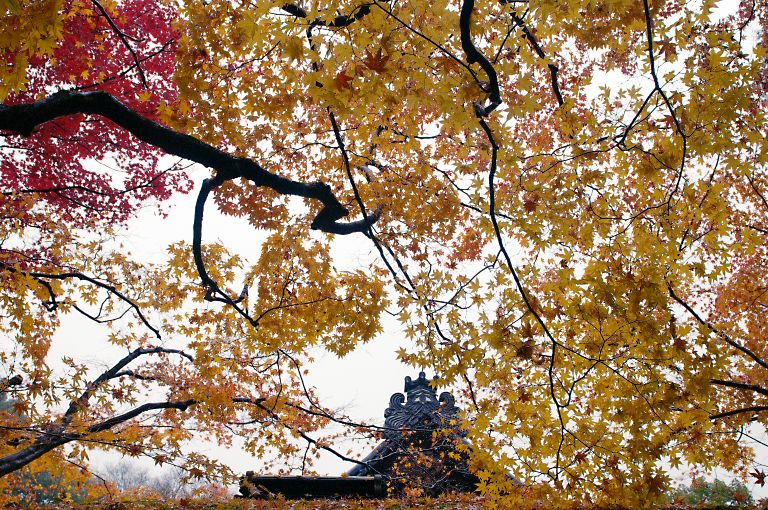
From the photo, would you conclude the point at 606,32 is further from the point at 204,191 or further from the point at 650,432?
the point at 204,191

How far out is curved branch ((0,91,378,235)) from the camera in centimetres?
443

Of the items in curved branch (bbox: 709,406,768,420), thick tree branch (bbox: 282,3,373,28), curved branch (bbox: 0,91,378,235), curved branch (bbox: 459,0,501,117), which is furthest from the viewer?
curved branch (bbox: 709,406,768,420)

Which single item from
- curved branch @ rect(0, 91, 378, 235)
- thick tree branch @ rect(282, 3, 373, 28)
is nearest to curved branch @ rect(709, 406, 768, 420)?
curved branch @ rect(0, 91, 378, 235)

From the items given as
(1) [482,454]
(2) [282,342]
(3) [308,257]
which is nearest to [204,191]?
(3) [308,257]

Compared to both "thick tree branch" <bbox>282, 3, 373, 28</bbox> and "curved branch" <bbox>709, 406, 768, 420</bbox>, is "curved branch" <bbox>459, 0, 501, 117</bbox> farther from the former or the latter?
"curved branch" <bbox>709, 406, 768, 420</bbox>

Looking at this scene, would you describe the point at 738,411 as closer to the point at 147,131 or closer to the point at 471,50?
the point at 471,50

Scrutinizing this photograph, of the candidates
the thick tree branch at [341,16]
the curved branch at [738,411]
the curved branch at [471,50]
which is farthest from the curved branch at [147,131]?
the curved branch at [738,411]

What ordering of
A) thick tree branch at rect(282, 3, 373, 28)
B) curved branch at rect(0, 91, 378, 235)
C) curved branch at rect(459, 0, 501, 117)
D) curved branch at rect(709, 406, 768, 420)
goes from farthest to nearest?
curved branch at rect(709, 406, 768, 420), curved branch at rect(0, 91, 378, 235), thick tree branch at rect(282, 3, 373, 28), curved branch at rect(459, 0, 501, 117)

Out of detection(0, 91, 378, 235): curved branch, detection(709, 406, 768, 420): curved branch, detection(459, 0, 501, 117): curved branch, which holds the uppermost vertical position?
detection(0, 91, 378, 235): curved branch

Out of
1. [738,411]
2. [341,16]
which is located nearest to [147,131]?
[341,16]

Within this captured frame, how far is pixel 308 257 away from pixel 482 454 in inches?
147

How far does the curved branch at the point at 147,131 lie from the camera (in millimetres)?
4430

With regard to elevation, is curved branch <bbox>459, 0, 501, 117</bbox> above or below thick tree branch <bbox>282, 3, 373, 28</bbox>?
below

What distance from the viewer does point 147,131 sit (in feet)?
15.8
